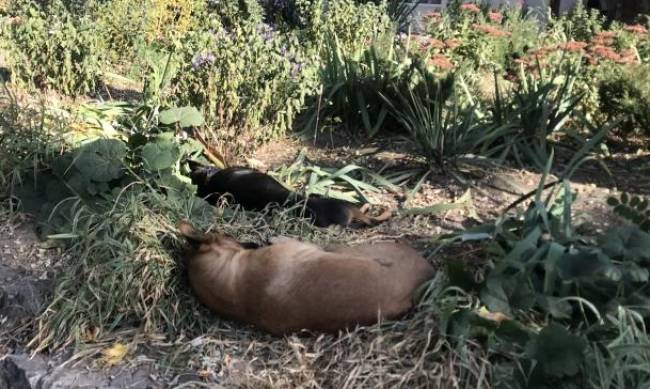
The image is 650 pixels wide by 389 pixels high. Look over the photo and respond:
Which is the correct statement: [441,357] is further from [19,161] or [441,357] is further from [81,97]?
[81,97]

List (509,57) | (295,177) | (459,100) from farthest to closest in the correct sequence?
(509,57)
(459,100)
(295,177)

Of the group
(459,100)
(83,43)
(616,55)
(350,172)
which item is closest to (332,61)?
(459,100)

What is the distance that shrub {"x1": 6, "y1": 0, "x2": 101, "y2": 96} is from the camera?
6047mm

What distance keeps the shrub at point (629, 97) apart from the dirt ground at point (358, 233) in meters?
0.26

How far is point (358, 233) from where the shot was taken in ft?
13.1

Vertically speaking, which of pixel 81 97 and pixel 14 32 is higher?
pixel 14 32

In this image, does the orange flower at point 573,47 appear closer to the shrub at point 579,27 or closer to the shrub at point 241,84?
the shrub at point 579,27

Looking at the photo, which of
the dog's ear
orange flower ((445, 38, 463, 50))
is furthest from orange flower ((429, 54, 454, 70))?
the dog's ear

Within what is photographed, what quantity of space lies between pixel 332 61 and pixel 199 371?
348cm

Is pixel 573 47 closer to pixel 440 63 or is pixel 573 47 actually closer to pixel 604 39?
pixel 604 39

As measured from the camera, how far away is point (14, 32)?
6.27 metres

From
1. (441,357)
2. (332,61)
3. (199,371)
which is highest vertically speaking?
(332,61)

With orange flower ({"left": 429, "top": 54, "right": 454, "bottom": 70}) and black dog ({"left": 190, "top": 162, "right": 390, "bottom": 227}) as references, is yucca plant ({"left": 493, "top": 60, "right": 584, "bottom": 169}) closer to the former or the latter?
orange flower ({"left": 429, "top": 54, "right": 454, "bottom": 70})

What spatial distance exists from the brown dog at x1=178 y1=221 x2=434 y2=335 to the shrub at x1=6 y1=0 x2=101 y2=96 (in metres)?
3.19
